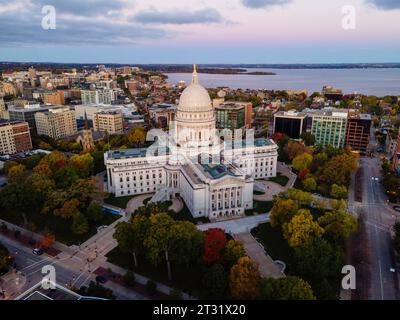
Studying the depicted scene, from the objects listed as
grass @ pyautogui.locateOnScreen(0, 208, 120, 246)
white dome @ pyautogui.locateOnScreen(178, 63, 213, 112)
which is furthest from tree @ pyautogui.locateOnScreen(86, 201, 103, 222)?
white dome @ pyautogui.locateOnScreen(178, 63, 213, 112)

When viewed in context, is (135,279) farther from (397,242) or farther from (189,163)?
(397,242)

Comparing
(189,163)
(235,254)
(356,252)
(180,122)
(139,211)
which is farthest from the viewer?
(180,122)

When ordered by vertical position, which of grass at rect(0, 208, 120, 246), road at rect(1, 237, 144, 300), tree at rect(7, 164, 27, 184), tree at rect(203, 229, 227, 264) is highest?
tree at rect(7, 164, 27, 184)

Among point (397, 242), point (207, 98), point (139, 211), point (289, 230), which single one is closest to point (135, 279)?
point (139, 211)

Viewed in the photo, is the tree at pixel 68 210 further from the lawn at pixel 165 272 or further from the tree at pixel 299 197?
the tree at pixel 299 197

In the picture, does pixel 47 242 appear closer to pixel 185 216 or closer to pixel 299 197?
pixel 185 216

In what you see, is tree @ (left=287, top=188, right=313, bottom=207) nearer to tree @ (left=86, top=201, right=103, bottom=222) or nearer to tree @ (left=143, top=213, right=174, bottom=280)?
tree @ (left=143, top=213, right=174, bottom=280)
